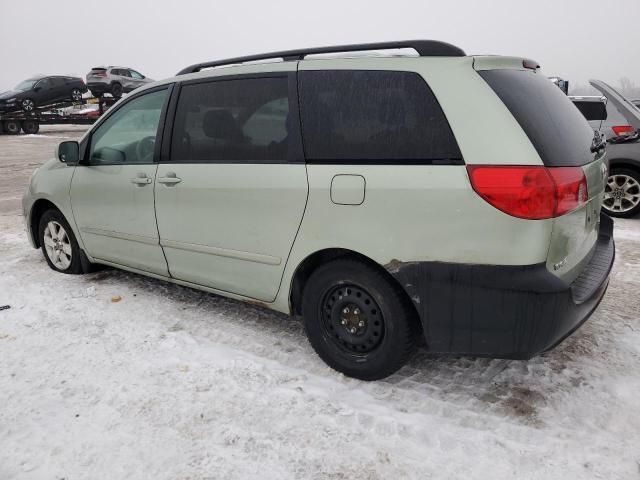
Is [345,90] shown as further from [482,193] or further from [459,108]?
[482,193]

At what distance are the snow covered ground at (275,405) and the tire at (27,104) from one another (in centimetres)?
2291

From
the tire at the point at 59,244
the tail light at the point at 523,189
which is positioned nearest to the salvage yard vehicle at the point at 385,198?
the tail light at the point at 523,189

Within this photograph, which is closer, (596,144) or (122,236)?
(596,144)

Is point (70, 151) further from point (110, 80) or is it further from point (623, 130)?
point (110, 80)

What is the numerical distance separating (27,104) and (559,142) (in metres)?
25.6

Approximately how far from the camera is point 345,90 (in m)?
2.70

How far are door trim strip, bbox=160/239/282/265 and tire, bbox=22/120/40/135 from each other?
24129mm

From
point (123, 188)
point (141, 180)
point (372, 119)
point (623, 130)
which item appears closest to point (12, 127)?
point (123, 188)

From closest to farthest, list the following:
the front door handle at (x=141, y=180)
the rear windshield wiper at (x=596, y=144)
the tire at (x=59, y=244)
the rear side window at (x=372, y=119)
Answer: the rear side window at (x=372, y=119) → the rear windshield wiper at (x=596, y=144) → the front door handle at (x=141, y=180) → the tire at (x=59, y=244)

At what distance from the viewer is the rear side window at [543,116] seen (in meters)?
2.30

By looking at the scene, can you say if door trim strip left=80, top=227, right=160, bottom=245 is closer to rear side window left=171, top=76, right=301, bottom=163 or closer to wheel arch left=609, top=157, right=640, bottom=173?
rear side window left=171, top=76, right=301, bottom=163

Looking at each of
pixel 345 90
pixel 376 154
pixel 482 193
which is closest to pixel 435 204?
pixel 482 193

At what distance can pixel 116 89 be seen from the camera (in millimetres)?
24969

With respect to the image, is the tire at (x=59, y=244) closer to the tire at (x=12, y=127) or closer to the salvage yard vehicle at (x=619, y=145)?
the salvage yard vehicle at (x=619, y=145)
